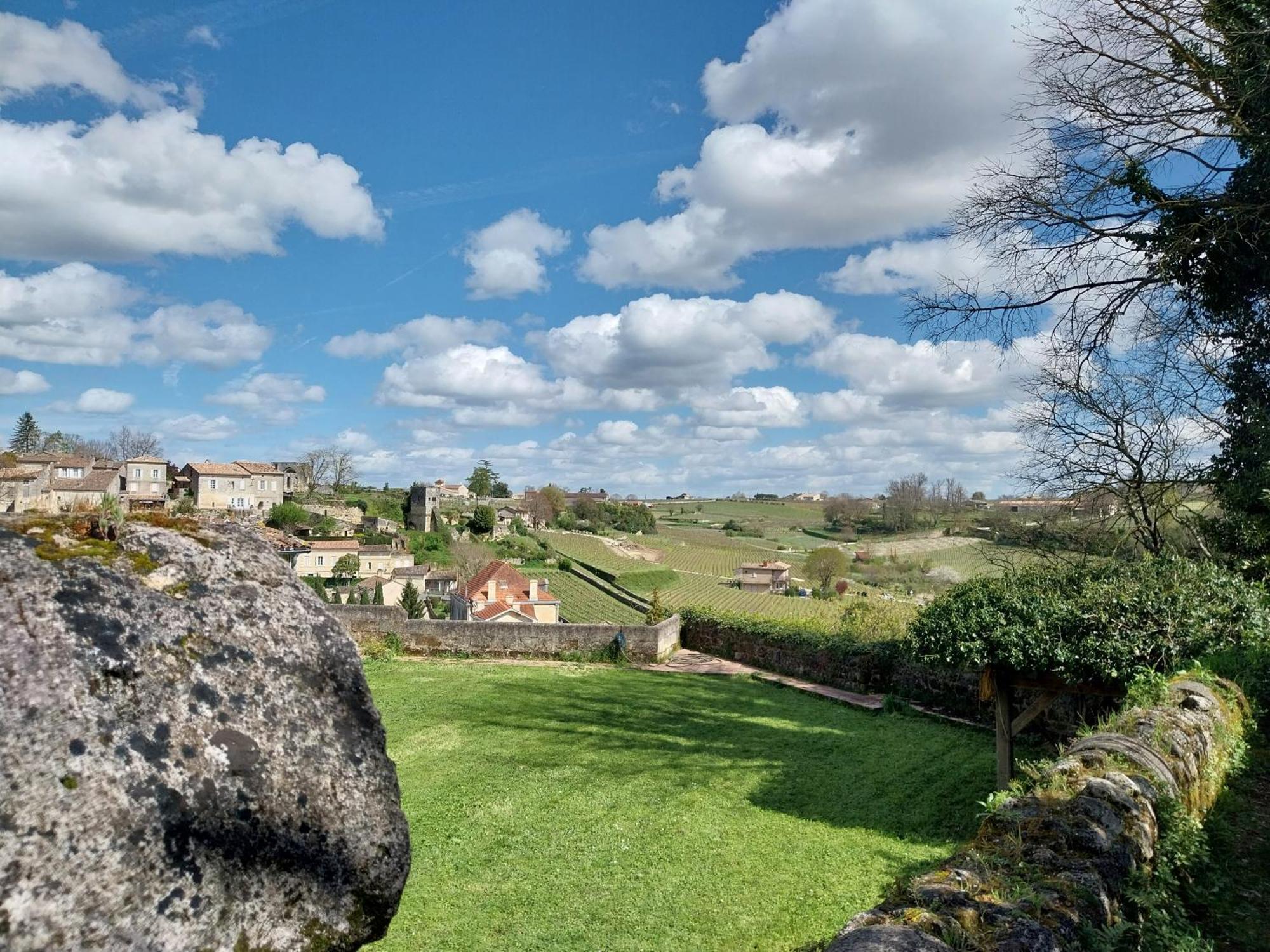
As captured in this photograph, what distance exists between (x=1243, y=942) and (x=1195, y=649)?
18.8 ft

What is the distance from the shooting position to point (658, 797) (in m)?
9.20

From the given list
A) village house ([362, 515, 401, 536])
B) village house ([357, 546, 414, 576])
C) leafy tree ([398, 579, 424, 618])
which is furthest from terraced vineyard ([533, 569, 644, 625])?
village house ([362, 515, 401, 536])

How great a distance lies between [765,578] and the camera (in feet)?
175

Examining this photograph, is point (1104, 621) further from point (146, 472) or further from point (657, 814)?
point (146, 472)

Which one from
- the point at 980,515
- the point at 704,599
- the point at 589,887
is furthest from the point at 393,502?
the point at 589,887

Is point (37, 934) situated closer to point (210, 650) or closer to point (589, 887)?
point (210, 650)

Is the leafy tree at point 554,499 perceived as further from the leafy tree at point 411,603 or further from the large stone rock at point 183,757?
the large stone rock at point 183,757

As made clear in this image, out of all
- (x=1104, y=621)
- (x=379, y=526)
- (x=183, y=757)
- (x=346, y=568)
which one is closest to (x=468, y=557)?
(x=346, y=568)

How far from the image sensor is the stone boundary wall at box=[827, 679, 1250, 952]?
2.61 metres

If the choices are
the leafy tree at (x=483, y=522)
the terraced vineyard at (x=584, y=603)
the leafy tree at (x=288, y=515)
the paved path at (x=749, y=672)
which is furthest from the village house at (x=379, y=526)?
the paved path at (x=749, y=672)

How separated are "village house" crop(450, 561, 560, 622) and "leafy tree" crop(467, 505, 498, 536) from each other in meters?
35.7

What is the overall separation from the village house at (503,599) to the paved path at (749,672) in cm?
964

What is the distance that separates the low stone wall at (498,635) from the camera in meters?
20.3

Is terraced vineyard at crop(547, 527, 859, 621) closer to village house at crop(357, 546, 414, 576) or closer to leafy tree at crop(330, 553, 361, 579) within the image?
village house at crop(357, 546, 414, 576)
